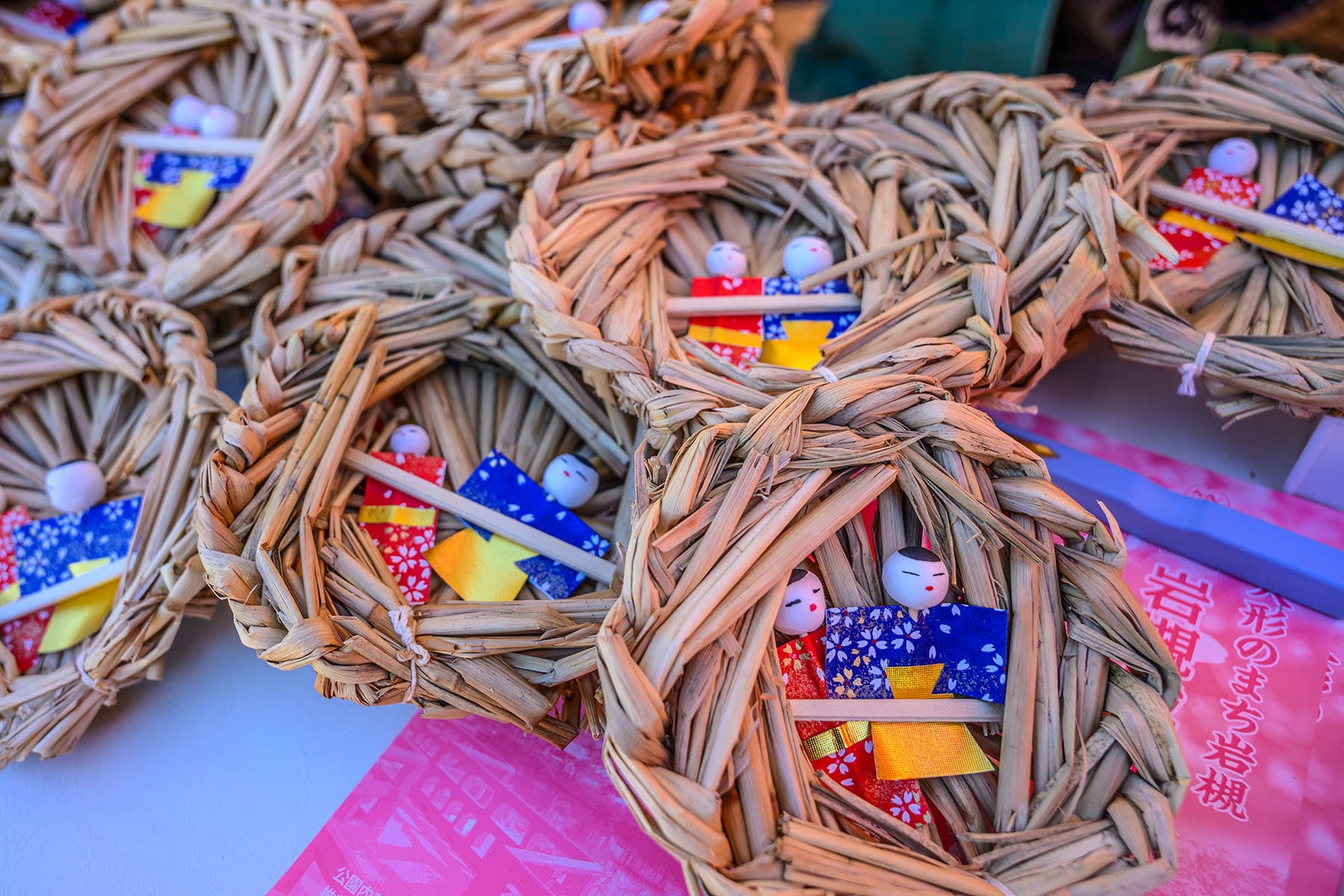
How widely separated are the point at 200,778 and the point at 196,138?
701 millimetres

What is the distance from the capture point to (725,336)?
78 centimetres

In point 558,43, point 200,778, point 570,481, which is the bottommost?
point 200,778

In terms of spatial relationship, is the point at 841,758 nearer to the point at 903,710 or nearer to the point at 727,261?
the point at 903,710

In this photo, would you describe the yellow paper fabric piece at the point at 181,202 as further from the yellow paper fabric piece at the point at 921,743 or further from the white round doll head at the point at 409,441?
the yellow paper fabric piece at the point at 921,743

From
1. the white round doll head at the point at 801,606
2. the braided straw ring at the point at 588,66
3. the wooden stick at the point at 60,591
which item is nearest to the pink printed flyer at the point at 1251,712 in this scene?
the white round doll head at the point at 801,606

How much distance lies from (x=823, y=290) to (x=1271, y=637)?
1.63 ft

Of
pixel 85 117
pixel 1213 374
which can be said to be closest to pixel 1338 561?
pixel 1213 374

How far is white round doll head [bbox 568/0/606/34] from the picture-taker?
1025mm

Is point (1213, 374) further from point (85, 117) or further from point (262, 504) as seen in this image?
point (85, 117)

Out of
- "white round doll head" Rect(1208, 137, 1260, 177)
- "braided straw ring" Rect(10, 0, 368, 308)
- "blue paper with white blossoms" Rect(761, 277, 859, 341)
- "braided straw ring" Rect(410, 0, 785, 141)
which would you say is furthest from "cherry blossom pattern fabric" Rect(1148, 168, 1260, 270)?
"braided straw ring" Rect(10, 0, 368, 308)

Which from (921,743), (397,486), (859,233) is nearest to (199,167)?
(397,486)

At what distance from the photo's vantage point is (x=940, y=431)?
0.61 meters

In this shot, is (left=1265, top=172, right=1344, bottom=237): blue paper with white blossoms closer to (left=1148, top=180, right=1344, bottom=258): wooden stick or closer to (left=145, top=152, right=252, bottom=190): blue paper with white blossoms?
(left=1148, top=180, right=1344, bottom=258): wooden stick

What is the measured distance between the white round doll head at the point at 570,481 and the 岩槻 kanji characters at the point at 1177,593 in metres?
0.52
